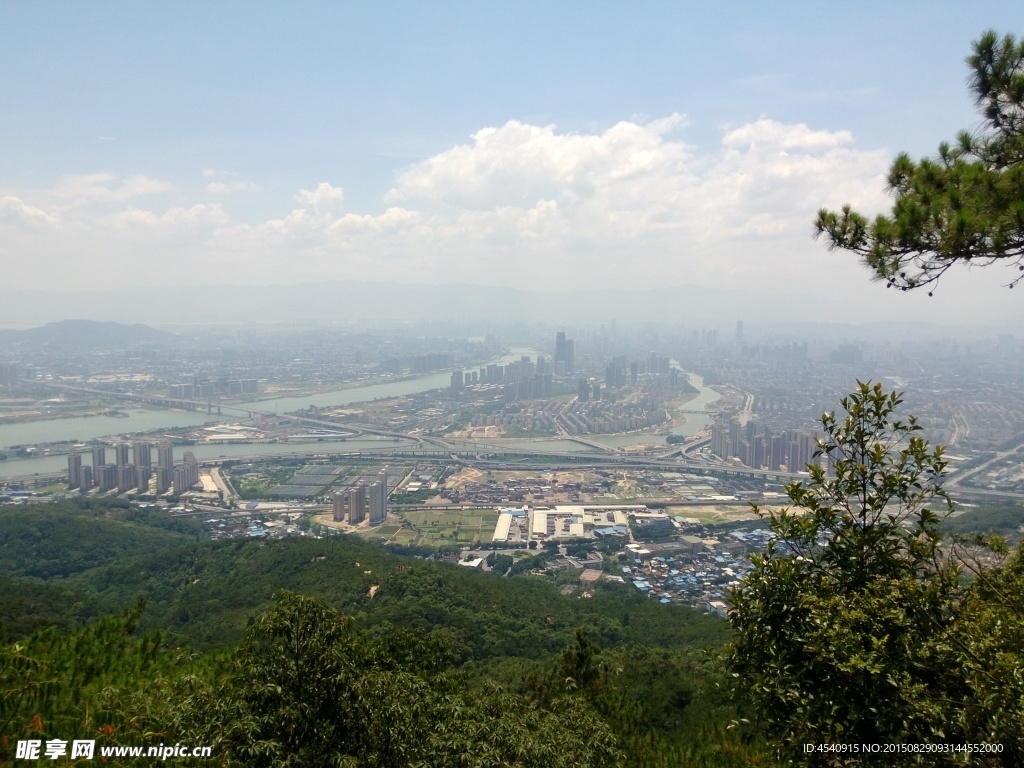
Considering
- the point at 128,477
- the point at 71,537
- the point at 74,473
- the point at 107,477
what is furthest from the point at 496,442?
the point at 71,537

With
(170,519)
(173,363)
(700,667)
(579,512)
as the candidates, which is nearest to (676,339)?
(173,363)

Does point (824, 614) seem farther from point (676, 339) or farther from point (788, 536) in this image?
point (676, 339)

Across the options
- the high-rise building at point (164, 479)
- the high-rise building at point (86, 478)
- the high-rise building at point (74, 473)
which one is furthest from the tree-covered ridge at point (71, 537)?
the high-rise building at point (74, 473)

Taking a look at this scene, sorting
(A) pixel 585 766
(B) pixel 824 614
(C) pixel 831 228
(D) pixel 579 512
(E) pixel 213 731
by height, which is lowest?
(D) pixel 579 512

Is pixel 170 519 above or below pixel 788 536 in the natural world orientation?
below

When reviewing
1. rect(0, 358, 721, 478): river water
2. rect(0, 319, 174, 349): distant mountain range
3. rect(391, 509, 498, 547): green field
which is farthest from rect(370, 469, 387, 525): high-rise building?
rect(0, 319, 174, 349): distant mountain range
